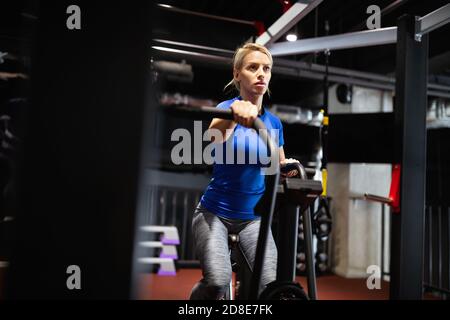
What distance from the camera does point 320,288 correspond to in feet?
17.9

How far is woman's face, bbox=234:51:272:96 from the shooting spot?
1.77m

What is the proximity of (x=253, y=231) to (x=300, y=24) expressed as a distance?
412 cm

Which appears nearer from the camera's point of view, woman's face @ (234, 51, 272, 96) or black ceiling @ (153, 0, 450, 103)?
woman's face @ (234, 51, 272, 96)

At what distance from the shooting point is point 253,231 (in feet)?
5.89

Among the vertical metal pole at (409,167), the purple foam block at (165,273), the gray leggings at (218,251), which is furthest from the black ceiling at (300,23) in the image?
the purple foam block at (165,273)

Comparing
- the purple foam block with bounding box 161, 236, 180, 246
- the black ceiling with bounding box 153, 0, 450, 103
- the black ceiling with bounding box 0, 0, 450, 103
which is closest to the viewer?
the black ceiling with bounding box 0, 0, 450, 103

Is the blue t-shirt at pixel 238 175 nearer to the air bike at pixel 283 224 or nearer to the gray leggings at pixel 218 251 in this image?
the gray leggings at pixel 218 251

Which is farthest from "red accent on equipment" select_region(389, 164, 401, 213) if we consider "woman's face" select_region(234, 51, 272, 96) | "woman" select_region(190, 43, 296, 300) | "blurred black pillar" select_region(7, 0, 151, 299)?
"blurred black pillar" select_region(7, 0, 151, 299)

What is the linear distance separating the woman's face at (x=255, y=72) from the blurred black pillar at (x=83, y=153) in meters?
0.97

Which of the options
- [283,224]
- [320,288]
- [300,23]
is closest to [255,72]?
[283,224]

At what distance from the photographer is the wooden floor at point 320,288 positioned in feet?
15.2

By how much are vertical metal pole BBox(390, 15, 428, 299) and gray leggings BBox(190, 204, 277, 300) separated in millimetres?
1256

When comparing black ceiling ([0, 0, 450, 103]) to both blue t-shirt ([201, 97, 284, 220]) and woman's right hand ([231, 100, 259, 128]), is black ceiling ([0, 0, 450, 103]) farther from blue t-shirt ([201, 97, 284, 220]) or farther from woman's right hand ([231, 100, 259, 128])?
woman's right hand ([231, 100, 259, 128])
